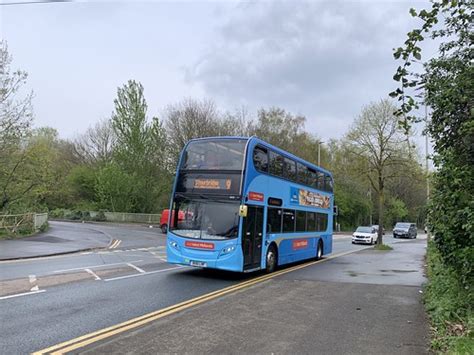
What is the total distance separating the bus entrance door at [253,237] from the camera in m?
12.2

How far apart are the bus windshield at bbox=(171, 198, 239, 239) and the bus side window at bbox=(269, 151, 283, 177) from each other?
2523mm

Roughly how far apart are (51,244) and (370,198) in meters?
55.2

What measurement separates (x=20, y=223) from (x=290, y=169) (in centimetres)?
1581

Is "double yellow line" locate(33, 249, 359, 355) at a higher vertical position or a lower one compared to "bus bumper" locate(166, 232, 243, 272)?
lower

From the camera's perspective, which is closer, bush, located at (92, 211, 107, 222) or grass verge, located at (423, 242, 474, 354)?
grass verge, located at (423, 242, 474, 354)

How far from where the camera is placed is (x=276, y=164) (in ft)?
47.0

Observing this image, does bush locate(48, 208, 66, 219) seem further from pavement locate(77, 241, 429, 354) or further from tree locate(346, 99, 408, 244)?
pavement locate(77, 241, 429, 354)

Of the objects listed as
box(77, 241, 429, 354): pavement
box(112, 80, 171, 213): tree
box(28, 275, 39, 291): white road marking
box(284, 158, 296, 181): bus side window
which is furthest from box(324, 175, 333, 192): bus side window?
box(112, 80, 171, 213): tree

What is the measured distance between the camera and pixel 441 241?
7484 millimetres

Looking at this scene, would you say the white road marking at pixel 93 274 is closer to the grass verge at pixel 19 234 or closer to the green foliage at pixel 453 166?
the green foliage at pixel 453 166

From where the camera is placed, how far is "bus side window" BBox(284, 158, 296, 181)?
15.2 metres

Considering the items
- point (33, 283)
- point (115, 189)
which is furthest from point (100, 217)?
point (33, 283)

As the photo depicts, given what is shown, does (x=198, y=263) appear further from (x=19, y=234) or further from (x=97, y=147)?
(x=97, y=147)

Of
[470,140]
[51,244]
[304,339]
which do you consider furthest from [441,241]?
[51,244]
